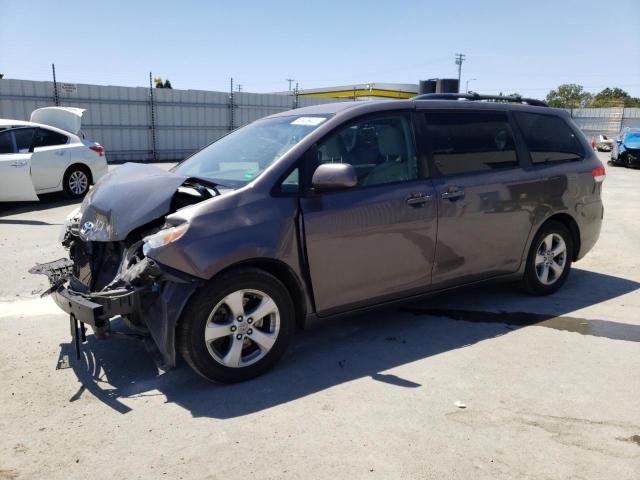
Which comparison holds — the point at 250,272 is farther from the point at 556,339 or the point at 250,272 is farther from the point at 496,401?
the point at 556,339

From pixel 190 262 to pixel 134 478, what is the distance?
1204 millimetres

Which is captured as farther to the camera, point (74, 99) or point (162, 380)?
point (74, 99)

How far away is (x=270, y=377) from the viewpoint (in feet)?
12.2

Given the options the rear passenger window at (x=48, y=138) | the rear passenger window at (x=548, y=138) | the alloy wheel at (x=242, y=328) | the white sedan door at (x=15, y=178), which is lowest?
the alloy wheel at (x=242, y=328)

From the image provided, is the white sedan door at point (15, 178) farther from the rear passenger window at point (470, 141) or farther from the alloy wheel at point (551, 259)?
the alloy wheel at point (551, 259)

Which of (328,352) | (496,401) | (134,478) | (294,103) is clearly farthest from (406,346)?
(294,103)

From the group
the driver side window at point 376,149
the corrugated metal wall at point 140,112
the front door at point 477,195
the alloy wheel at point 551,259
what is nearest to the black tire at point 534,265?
the alloy wheel at point 551,259

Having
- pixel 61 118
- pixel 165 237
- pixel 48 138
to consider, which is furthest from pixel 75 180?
pixel 165 237

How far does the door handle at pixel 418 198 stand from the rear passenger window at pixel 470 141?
30 centimetres

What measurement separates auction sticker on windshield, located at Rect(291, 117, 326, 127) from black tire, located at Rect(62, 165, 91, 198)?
8.16 metres

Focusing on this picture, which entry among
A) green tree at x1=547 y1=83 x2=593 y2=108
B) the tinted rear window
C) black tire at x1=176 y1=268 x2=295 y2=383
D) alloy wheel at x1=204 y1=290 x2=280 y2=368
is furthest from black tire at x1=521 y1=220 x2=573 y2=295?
green tree at x1=547 y1=83 x2=593 y2=108

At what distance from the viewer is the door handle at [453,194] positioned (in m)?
4.39

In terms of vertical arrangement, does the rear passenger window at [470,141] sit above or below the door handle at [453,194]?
above

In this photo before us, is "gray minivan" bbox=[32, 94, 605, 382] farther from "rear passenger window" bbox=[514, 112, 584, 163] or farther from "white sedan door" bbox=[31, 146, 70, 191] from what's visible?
"white sedan door" bbox=[31, 146, 70, 191]
